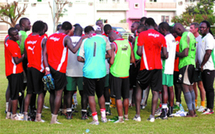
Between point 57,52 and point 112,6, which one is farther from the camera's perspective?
point 112,6

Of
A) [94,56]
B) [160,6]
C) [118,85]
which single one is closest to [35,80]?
[94,56]

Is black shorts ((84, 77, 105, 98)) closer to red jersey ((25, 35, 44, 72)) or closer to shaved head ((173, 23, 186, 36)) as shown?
red jersey ((25, 35, 44, 72))

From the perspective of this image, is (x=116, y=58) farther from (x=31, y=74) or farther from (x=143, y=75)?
(x=31, y=74)

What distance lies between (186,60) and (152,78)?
1.11 m

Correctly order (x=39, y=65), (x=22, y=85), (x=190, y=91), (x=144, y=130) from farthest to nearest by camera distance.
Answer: (x=190, y=91)
(x=22, y=85)
(x=39, y=65)
(x=144, y=130)

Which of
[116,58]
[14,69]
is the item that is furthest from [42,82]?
[116,58]

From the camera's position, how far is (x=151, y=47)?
7.45m

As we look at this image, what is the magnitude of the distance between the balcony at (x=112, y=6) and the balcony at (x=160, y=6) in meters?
4.50

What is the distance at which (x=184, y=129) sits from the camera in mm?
6875

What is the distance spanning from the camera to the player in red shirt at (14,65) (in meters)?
7.48

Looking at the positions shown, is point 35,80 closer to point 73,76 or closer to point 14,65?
point 14,65

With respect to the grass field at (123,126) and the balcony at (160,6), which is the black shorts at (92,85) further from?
the balcony at (160,6)

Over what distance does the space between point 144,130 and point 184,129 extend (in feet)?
3.08

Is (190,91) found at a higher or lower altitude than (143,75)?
lower
